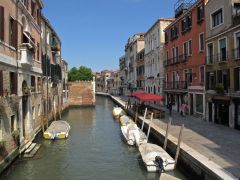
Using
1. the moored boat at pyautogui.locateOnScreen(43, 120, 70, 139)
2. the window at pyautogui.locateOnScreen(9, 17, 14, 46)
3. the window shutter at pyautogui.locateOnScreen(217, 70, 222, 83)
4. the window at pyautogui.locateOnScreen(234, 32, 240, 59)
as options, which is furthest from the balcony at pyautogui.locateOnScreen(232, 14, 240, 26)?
the moored boat at pyautogui.locateOnScreen(43, 120, 70, 139)

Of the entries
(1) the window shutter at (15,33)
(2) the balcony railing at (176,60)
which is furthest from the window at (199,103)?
(1) the window shutter at (15,33)

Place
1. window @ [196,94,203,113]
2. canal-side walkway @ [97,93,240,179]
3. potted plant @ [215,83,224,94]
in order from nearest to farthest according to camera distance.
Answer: canal-side walkway @ [97,93,240,179], potted plant @ [215,83,224,94], window @ [196,94,203,113]

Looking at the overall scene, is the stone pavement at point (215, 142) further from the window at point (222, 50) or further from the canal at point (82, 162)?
the window at point (222, 50)

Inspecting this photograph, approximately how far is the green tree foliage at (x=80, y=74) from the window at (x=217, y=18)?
69287 millimetres

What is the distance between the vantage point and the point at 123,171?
12.1 metres

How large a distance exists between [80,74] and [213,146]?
7643 cm

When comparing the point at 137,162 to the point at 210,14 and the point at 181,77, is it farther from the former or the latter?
the point at 181,77

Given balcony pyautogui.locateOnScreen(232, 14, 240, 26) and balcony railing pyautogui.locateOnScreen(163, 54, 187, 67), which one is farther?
balcony railing pyautogui.locateOnScreen(163, 54, 187, 67)

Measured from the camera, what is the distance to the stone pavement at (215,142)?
1001cm

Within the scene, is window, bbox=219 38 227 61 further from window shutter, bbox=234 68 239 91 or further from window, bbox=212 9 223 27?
window shutter, bbox=234 68 239 91

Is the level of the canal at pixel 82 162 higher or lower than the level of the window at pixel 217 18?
lower

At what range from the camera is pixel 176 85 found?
88.4ft

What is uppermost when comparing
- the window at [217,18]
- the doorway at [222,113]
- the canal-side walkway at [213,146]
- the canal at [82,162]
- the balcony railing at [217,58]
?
the window at [217,18]

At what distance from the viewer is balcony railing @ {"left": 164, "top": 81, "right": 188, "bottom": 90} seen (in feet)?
81.6
